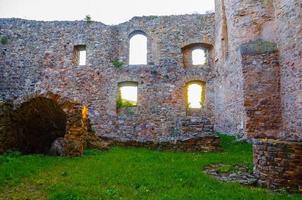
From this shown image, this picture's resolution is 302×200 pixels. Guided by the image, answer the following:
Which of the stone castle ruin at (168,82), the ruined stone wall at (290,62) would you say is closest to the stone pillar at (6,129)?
the stone castle ruin at (168,82)

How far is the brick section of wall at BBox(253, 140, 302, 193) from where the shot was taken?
226 inches

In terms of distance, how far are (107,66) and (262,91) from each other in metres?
8.80

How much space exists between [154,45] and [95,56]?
3149mm

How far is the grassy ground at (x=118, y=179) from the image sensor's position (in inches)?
199

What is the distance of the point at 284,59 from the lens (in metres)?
10.2

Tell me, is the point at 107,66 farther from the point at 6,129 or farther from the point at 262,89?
the point at 6,129

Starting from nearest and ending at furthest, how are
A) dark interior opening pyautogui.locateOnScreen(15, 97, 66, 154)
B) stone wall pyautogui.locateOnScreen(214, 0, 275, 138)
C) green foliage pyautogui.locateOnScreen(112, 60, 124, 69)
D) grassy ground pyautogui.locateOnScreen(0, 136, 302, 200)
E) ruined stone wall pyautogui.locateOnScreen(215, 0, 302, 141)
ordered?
grassy ground pyautogui.locateOnScreen(0, 136, 302, 200) → dark interior opening pyautogui.locateOnScreen(15, 97, 66, 154) → ruined stone wall pyautogui.locateOnScreen(215, 0, 302, 141) → stone wall pyautogui.locateOnScreen(214, 0, 275, 138) → green foliage pyautogui.locateOnScreen(112, 60, 124, 69)

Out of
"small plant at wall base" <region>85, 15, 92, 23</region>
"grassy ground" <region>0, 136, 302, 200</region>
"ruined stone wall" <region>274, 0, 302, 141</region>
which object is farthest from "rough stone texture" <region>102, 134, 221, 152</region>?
"small plant at wall base" <region>85, 15, 92, 23</region>

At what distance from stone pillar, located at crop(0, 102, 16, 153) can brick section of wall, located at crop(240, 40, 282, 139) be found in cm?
711

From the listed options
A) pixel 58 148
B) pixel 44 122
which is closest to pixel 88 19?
pixel 44 122

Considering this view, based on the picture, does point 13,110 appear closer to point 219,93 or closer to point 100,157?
point 100,157

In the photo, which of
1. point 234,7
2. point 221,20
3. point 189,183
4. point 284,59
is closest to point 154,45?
point 221,20

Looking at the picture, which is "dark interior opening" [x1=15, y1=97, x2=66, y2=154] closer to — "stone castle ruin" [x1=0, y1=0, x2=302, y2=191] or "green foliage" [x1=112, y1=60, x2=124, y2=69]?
"stone castle ruin" [x1=0, y1=0, x2=302, y2=191]

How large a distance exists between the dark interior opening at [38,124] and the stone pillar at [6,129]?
8.8 inches
